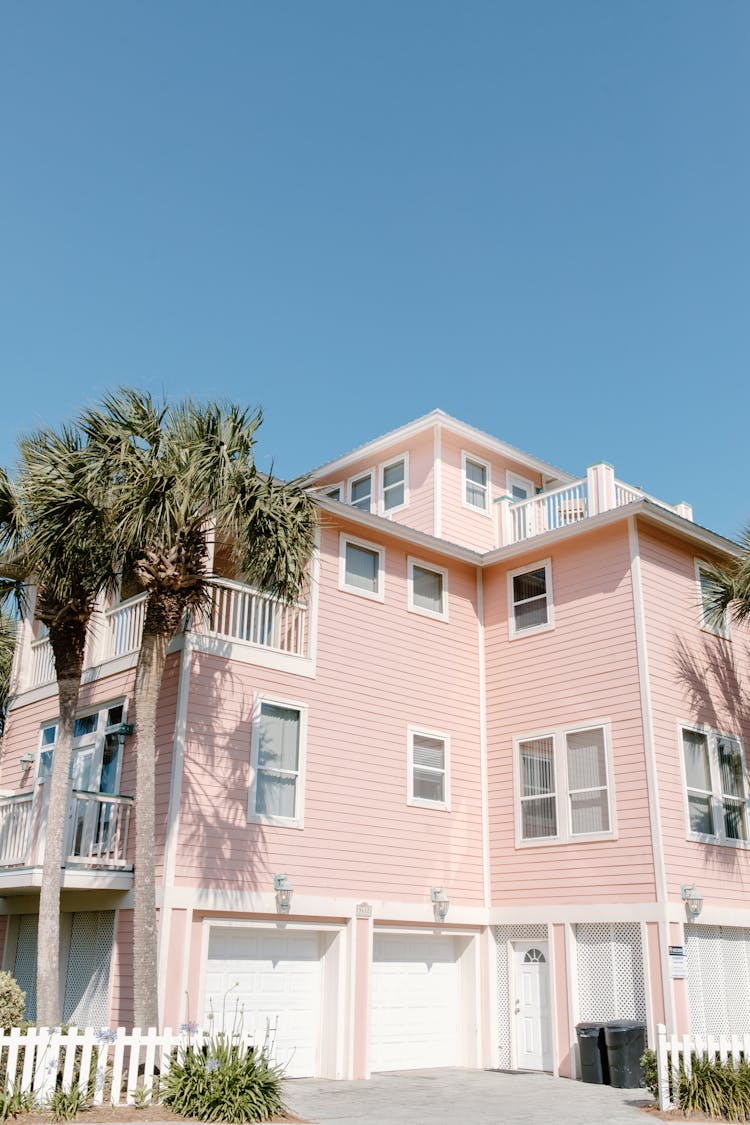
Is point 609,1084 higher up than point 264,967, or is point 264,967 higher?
point 264,967

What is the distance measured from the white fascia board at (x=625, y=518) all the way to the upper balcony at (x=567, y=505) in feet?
0.57

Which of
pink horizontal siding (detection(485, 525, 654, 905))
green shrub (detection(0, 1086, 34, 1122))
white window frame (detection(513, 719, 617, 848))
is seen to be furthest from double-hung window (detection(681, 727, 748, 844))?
green shrub (detection(0, 1086, 34, 1122))

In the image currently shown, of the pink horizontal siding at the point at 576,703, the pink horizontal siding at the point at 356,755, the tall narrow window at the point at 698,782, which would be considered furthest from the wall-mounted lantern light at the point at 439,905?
the tall narrow window at the point at 698,782

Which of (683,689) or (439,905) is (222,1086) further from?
(683,689)

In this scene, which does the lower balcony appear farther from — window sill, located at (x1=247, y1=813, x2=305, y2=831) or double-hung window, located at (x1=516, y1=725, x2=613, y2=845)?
double-hung window, located at (x1=516, y1=725, x2=613, y2=845)

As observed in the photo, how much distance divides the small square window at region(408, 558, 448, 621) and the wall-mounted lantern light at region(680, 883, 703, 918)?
642cm

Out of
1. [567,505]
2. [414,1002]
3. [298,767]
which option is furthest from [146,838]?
[567,505]

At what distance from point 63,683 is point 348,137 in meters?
12.2

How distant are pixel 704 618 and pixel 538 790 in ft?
14.4

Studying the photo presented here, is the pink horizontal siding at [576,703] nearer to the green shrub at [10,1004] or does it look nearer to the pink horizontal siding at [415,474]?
the pink horizontal siding at [415,474]

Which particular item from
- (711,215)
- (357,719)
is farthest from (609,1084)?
(711,215)

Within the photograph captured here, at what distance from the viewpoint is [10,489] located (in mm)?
12562

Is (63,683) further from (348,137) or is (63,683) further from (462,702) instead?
(348,137)

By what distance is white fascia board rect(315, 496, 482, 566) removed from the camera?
654 inches
